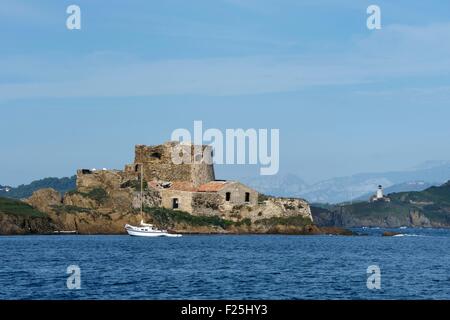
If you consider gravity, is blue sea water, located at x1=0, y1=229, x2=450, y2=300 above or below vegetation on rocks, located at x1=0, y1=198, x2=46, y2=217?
below

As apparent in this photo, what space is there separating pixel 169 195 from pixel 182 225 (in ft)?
20.0

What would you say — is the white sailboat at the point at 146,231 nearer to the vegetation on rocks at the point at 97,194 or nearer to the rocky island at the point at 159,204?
the rocky island at the point at 159,204

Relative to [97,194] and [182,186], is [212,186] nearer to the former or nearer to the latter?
[182,186]

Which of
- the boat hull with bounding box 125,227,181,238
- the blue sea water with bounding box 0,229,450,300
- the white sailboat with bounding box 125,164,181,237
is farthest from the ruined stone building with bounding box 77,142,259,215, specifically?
the blue sea water with bounding box 0,229,450,300

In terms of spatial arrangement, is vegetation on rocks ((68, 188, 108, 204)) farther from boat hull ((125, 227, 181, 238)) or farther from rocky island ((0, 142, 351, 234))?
boat hull ((125, 227, 181, 238))

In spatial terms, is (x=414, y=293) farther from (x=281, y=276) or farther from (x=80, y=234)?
(x=80, y=234)

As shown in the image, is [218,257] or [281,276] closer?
[281,276]

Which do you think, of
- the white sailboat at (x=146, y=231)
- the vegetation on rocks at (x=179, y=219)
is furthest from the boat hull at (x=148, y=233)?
the vegetation on rocks at (x=179, y=219)

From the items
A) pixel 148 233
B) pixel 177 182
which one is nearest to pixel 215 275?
pixel 148 233

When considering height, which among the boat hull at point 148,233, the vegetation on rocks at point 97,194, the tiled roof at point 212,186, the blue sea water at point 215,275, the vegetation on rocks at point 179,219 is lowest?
the blue sea water at point 215,275

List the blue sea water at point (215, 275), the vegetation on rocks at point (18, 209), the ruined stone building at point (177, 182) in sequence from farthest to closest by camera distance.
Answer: the ruined stone building at point (177, 182) → the vegetation on rocks at point (18, 209) → the blue sea water at point (215, 275)
